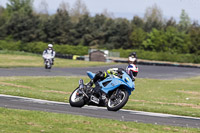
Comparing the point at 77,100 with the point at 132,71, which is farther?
the point at 132,71

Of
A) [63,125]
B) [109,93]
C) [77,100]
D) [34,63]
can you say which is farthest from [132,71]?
[34,63]

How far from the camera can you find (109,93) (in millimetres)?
12617

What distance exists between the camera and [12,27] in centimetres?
10062

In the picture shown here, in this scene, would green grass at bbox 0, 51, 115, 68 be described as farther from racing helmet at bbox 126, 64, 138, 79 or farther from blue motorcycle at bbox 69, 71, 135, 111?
blue motorcycle at bbox 69, 71, 135, 111

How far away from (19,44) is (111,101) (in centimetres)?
8092

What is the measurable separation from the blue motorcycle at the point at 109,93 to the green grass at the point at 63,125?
1.75 meters

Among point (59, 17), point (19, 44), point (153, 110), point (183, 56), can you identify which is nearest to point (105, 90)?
point (153, 110)

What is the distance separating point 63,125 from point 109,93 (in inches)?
132

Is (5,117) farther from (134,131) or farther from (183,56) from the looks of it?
(183,56)

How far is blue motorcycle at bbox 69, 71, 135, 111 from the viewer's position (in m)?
12.2

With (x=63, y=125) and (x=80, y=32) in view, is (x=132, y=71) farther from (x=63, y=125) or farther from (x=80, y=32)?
(x=80, y=32)

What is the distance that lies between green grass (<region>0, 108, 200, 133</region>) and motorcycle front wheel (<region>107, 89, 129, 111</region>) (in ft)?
5.15

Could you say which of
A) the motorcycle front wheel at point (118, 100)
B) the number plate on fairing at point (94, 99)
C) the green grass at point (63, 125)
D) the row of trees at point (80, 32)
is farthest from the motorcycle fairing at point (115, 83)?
the row of trees at point (80, 32)

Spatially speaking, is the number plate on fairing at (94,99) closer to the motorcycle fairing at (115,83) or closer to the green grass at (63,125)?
the motorcycle fairing at (115,83)
